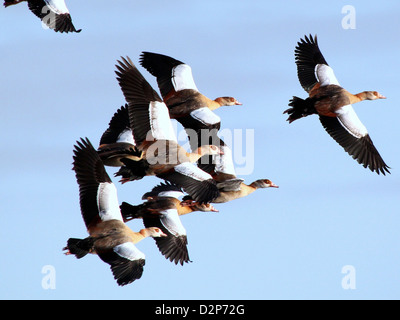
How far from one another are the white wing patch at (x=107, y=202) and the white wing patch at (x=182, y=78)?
18.6 ft

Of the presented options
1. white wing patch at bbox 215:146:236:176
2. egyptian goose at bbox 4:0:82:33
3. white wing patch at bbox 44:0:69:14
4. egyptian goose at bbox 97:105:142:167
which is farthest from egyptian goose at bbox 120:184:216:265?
white wing patch at bbox 44:0:69:14

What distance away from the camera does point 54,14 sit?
29219 millimetres

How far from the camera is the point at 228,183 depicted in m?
29.1

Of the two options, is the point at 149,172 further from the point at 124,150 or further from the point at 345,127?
the point at 345,127

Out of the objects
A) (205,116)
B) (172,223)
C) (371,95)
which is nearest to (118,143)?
(205,116)

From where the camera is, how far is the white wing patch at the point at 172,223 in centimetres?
2820

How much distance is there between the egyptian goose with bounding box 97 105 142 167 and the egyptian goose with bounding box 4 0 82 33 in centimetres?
289

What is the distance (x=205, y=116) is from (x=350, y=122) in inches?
154

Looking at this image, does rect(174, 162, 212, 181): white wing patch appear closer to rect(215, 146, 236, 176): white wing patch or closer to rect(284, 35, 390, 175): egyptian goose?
rect(215, 146, 236, 176): white wing patch

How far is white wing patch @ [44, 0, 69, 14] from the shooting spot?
29141 mm

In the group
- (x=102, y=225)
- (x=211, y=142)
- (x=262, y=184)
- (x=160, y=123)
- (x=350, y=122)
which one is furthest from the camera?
(x=262, y=184)

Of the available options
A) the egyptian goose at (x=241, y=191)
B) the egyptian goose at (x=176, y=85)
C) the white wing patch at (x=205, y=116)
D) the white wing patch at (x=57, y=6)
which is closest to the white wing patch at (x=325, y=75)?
the egyptian goose at (x=176, y=85)

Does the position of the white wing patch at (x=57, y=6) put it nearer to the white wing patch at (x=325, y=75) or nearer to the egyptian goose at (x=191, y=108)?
the egyptian goose at (x=191, y=108)

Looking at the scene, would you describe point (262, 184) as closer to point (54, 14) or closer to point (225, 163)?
point (225, 163)
